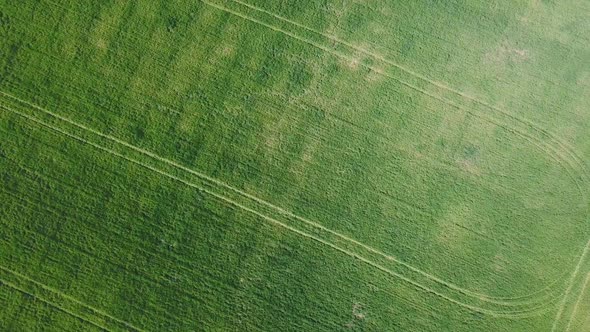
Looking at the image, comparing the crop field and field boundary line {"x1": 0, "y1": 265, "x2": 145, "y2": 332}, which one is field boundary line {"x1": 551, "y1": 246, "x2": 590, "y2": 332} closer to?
the crop field

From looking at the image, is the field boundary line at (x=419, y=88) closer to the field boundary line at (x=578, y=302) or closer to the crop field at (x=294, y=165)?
the crop field at (x=294, y=165)

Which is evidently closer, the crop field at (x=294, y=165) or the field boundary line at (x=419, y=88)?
the crop field at (x=294, y=165)

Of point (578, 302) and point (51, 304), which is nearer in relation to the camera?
point (51, 304)

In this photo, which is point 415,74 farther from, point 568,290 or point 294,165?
point 568,290

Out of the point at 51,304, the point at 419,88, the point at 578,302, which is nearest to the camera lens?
the point at 51,304

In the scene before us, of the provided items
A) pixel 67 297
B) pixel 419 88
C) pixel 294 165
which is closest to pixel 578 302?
pixel 419 88

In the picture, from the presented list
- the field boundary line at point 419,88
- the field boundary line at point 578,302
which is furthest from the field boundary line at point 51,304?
the field boundary line at point 578,302

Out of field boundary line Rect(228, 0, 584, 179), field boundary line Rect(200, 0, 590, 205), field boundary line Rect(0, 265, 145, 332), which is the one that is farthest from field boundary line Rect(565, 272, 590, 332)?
field boundary line Rect(0, 265, 145, 332)

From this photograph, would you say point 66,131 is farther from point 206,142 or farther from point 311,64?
point 311,64
